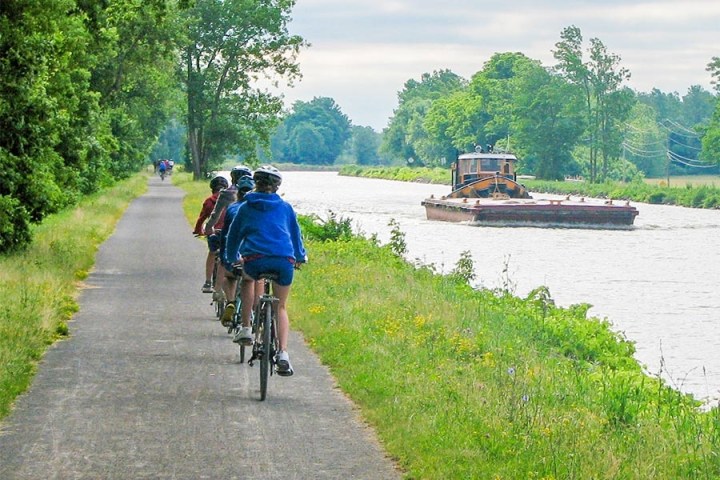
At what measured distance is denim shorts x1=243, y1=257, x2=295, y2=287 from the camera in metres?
10.0

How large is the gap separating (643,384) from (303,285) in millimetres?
7161

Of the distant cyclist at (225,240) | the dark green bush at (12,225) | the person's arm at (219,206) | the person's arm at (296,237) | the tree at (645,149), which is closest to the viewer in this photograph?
the person's arm at (296,237)

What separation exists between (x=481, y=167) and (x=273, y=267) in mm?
60271

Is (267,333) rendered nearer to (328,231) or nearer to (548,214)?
(328,231)

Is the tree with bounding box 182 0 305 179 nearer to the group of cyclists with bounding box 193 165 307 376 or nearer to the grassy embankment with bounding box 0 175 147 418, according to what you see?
the grassy embankment with bounding box 0 175 147 418

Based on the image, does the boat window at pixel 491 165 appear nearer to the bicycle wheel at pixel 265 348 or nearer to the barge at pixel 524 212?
the barge at pixel 524 212

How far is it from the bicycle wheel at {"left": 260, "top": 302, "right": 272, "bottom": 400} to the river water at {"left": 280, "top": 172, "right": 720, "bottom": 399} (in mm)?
3226

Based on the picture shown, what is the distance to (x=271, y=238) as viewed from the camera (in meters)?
10.1

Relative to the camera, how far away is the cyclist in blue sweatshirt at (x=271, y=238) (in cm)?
1005

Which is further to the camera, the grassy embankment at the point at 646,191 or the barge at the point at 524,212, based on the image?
the grassy embankment at the point at 646,191

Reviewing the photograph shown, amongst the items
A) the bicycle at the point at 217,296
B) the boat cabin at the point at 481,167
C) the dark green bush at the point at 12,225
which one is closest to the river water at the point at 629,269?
the boat cabin at the point at 481,167

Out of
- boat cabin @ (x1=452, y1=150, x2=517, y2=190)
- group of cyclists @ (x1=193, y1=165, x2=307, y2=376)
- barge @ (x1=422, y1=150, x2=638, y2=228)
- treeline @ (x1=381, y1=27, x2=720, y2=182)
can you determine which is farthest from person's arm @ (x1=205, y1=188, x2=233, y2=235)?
treeline @ (x1=381, y1=27, x2=720, y2=182)

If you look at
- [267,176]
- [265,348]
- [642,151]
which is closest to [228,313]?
[265,348]

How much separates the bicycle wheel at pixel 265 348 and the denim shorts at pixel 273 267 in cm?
24
